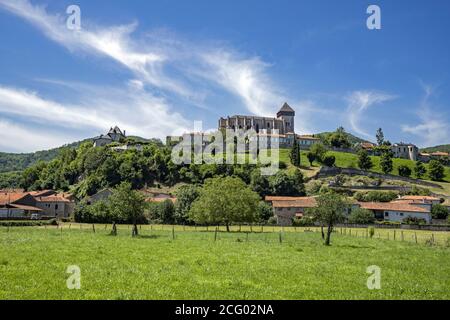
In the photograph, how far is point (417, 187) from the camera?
12550 centimetres

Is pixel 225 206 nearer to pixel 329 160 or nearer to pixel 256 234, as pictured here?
pixel 256 234

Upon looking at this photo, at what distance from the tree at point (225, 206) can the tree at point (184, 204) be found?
57.2ft

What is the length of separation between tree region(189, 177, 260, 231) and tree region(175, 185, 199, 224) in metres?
17.4

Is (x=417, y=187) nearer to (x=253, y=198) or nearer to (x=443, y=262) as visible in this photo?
(x=253, y=198)

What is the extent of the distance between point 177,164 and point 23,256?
12434cm

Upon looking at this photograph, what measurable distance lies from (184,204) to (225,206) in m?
25.6

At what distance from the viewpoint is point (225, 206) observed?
6119 centimetres

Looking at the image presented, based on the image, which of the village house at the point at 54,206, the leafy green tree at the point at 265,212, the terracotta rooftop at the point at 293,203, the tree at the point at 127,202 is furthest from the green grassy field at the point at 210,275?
the village house at the point at 54,206

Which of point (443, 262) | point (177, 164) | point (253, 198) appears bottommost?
point (443, 262)

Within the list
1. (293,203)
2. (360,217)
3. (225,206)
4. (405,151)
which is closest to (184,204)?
(225,206)

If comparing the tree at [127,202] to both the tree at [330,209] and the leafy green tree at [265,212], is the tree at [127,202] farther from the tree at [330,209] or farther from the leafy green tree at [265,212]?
the leafy green tree at [265,212]

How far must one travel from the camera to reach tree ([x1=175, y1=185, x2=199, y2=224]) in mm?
82750

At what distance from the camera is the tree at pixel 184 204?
3258 inches
